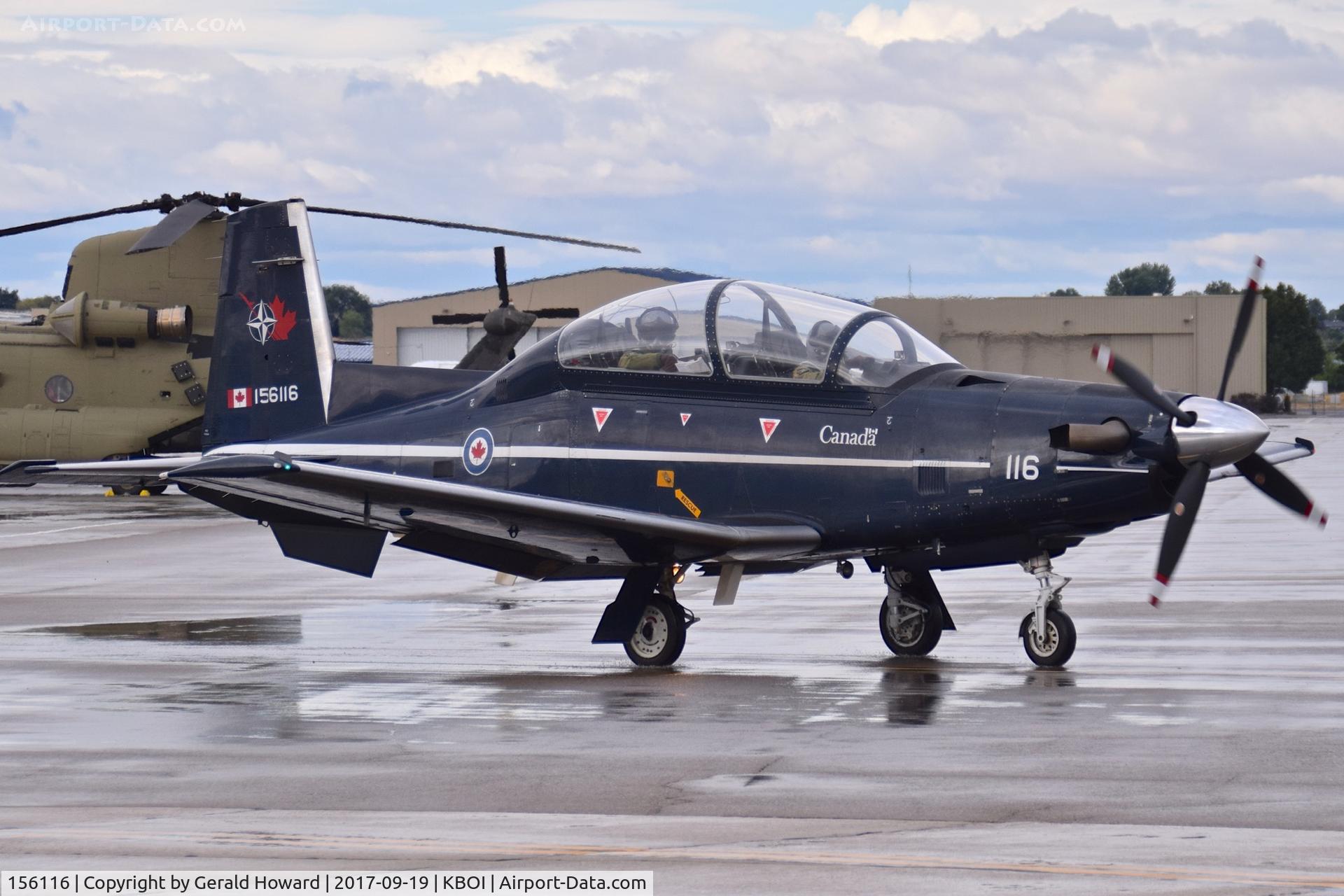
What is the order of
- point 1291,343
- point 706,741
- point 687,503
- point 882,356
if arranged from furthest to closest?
point 1291,343, point 687,503, point 882,356, point 706,741

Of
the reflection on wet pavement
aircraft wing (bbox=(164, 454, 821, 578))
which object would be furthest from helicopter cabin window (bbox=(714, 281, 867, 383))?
the reflection on wet pavement

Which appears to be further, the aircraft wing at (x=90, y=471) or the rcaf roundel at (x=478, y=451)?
the rcaf roundel at (x=478, y=451)

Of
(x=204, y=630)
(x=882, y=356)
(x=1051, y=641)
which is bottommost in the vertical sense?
(x=204, y=630)

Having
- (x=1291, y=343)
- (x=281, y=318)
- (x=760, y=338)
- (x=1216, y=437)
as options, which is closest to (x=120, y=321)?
(x=281, y=318)

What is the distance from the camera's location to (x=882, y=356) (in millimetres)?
11938

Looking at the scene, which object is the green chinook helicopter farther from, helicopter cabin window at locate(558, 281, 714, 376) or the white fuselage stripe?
helicopter cabin window at locate(558, 281, 714, 376)

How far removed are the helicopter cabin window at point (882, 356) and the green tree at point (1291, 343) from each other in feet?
405

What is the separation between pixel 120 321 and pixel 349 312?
164659mm

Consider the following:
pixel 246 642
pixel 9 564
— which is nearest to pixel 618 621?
pixel 246 642

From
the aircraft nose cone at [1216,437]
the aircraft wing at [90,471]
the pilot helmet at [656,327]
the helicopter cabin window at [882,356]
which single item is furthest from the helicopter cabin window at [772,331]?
the aircraft wing at [90,471]

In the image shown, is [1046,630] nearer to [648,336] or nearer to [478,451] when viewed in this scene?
[648,336]

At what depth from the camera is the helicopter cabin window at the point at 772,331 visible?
1203cm

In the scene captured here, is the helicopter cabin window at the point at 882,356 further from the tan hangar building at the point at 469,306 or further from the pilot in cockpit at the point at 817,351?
the tan hangar building at the point at 469,306

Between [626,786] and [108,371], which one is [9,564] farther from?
[626,786]
